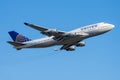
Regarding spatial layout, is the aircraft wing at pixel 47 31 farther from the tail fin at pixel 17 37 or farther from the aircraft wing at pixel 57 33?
the tail fin at pixel 17 37

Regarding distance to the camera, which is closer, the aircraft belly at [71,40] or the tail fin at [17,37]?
the aircraft belly at [71,40]

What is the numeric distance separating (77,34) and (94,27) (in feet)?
Result: 16.1

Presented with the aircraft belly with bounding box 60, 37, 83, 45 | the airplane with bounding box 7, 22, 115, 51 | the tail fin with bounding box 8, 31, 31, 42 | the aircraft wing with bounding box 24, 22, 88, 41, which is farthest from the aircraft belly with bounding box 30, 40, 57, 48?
the tail fin with bounding box 8, 31, 31, 42

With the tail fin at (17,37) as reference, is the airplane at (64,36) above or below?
below

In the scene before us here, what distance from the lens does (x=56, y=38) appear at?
123 m

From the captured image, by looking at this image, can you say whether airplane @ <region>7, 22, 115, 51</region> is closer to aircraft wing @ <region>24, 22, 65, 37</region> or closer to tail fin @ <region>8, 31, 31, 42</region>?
aircraft wing @ <region>24, 22, 65, 37</region>

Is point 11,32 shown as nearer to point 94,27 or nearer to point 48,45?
point 48,45

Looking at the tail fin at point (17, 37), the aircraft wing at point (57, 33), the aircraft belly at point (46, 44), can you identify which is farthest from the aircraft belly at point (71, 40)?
the tail fin at point (17, 37)

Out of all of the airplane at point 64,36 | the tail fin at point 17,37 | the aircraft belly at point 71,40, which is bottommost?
the aircraft belly at point 71,40

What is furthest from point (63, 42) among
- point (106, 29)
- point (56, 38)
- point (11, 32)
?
point (11, 32)

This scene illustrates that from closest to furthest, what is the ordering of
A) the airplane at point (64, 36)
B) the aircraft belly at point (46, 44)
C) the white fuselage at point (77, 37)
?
1. the airplane at point (64, 36)
2. the white fuselage at point (77, 37)
3. the aircraft belly at point (46, 44)

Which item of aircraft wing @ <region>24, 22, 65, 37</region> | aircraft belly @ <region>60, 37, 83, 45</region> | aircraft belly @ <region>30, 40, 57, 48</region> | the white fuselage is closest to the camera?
aircraft wing @ <region>24, 22, 65, 37</region>

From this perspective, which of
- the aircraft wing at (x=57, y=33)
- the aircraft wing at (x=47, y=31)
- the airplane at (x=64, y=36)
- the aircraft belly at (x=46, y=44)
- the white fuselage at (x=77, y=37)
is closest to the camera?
Result: the aircraft wing at (x=47, y=31)

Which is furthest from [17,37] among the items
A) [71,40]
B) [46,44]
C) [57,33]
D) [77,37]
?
[77,37]
